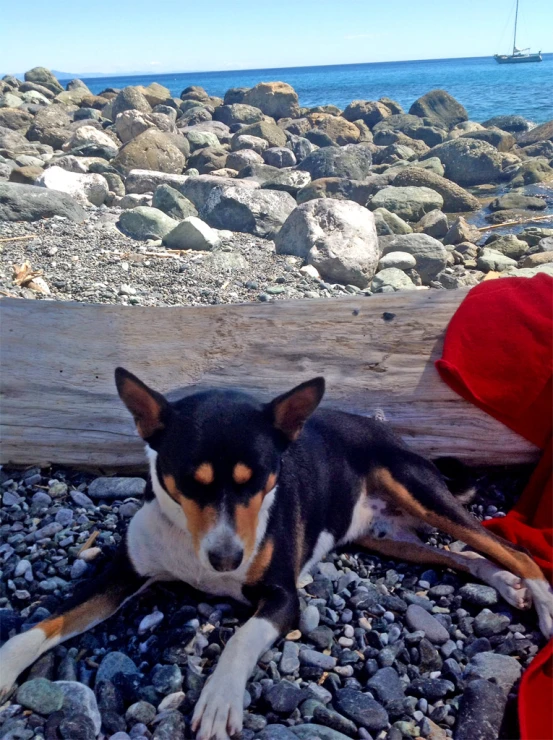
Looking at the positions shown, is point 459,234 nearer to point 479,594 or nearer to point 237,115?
point 479,594

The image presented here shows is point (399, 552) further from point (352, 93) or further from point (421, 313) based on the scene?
point (352, 93)

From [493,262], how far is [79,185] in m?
8.12

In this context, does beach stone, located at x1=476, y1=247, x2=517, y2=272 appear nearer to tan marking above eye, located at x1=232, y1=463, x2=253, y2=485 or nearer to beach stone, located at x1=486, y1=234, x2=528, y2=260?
beach stone, located at x1=486, y1=234, x2=528, y2=260

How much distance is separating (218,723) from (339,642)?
78 centimetres

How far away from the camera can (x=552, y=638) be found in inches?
122

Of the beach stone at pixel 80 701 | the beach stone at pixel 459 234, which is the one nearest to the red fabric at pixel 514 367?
the beach stone at pixel 80 701

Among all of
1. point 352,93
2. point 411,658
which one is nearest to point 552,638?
point 411,658

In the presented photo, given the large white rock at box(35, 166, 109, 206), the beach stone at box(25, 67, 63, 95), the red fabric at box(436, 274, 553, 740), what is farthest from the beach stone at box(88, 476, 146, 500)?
the beach stone at box(25, 67, 63, 95)

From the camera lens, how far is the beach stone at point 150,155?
54.4ft

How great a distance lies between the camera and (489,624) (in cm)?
324

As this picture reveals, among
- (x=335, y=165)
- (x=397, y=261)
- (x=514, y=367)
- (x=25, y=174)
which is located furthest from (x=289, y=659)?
(x=335, y=165)

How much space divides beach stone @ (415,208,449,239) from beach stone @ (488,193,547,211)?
143 inches

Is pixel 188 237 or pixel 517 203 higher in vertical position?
pixel 188 237

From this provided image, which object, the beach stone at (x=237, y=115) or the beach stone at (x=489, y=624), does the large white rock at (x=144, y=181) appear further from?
the beach stone at (x=237, y=115)
